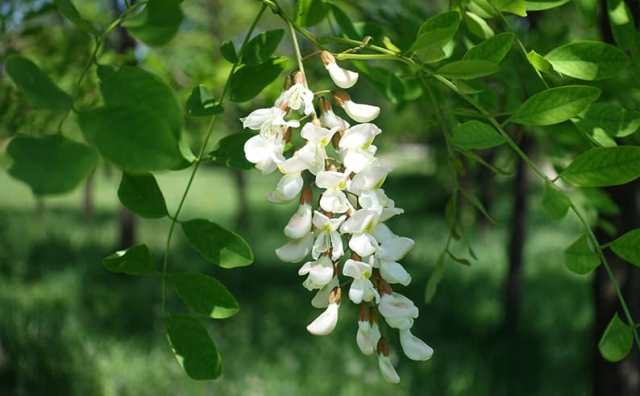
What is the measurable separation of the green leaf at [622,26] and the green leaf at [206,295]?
65cm

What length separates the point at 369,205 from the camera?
0.65 metres

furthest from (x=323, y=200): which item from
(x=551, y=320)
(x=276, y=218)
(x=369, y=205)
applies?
(x=276, y=218)

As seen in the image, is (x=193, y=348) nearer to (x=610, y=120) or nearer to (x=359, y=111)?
(x=359, y=111)

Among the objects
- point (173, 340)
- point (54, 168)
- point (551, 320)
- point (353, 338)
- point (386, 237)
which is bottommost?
point (551, 320)

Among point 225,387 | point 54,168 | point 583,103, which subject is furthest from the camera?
point 225,387

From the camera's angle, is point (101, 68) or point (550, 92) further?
A: point (550, 92)

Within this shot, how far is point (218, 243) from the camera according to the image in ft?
2.64

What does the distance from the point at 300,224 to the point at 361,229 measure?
3.1 inches

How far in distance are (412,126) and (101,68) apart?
10174 mm

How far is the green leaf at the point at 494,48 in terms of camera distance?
765 mm

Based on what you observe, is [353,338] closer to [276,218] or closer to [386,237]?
[386,237]

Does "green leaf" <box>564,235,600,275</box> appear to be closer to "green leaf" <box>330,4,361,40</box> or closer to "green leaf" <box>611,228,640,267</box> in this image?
"green leaf" <box>611,228,640,267</box>

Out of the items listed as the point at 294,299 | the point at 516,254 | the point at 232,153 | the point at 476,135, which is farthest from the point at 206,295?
the point at 294,299

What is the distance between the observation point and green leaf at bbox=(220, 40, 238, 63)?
2.83 feet
